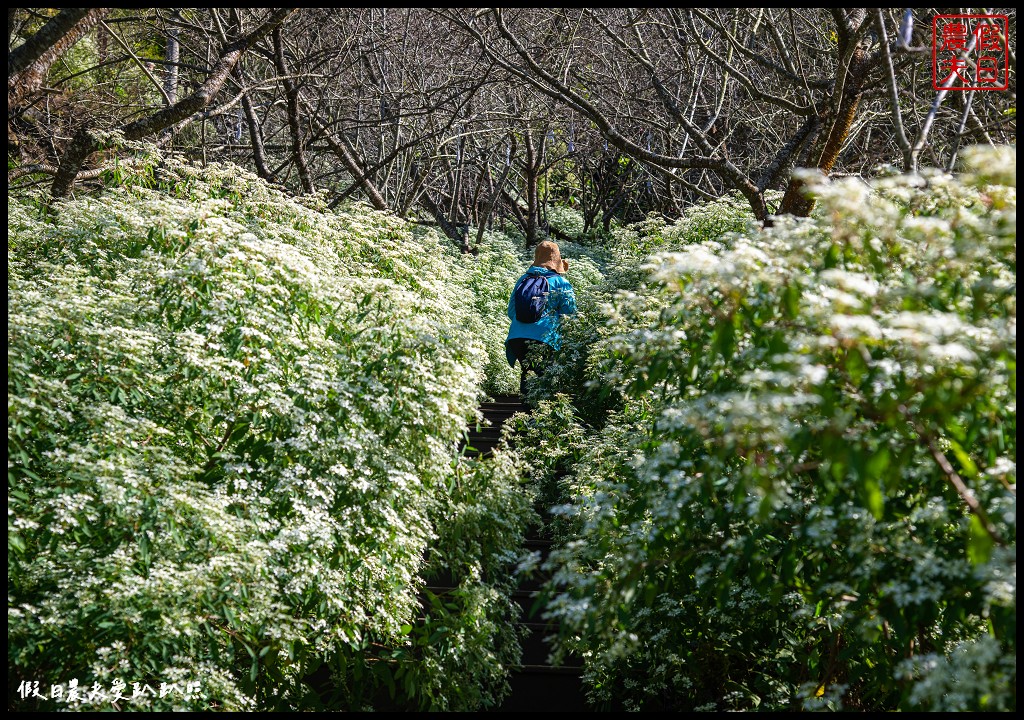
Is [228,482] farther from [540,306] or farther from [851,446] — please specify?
[540,306]

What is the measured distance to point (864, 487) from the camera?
1949 millimetres

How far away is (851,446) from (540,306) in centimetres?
572

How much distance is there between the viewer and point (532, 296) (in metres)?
7.59

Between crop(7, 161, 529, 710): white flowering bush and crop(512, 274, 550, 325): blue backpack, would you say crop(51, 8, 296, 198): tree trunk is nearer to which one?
crop(7, 161, 529, 710): white flowering bush

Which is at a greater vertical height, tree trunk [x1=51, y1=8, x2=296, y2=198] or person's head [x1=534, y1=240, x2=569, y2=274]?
tree trunk [x1=51, y1=8, x2=296, y2=198]

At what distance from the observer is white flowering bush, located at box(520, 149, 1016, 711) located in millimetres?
2064

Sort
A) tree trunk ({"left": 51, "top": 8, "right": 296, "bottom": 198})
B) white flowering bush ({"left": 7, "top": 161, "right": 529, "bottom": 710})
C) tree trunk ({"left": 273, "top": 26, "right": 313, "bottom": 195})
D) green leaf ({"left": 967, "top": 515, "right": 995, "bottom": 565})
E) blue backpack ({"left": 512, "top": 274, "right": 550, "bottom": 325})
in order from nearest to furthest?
1. green leaf ({"left": 967, "top": 515, "right": 995, "bottom": 565})
2. white flowering bush ({"left": 7, "top": 161, "right": 529, "bottom": 710})
3. tree trunk ({"left": 51, "top": 8, "right": 296, "bottom": 198})
4. blue backpack ({"left": 512, "top": 274, "right": 550, "bottom": 325})
5. tree trunk ({"left": 273, "top": 26, "right": 313, "bottom": 195})

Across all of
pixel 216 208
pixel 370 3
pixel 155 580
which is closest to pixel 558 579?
pixel 155 580

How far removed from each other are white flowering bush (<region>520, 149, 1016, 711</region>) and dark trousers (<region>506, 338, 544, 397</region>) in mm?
4054

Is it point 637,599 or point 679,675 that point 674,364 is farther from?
point 679,675

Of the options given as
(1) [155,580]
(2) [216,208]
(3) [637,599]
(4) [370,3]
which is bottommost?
(3) [637,599]

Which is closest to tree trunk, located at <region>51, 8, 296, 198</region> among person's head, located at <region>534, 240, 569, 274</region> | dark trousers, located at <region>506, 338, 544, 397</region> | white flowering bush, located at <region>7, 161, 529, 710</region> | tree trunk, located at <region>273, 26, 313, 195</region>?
tree trunk, located at <region>273, 26, 313, 195</region>

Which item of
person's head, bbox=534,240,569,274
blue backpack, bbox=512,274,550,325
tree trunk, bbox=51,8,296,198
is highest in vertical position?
tree trunk, bbox=51,8,296,198

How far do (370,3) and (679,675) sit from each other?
3323 millimetres
